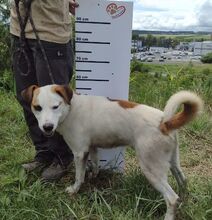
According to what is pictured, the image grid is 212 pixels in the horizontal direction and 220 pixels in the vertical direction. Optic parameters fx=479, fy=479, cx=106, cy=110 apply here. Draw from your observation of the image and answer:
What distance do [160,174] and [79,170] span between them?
30.0 inches

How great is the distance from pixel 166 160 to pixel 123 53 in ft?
3.96

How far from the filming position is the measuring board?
4.26 meters

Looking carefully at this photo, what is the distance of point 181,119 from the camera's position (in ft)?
11.4

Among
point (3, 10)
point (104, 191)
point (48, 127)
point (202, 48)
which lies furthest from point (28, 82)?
point (202, 48)

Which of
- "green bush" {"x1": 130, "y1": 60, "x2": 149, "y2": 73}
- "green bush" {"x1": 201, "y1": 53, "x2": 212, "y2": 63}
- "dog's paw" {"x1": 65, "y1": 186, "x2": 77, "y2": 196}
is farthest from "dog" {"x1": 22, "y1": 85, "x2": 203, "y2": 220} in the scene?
"green bush" {"x1": 201, "y1": 53, "x2": 212, "y2": 63}

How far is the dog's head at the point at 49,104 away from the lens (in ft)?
11.4

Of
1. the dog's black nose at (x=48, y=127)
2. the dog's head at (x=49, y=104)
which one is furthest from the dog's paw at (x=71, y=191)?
the dog's black nose at (x=48, y=127)

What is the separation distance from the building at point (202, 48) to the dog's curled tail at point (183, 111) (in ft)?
18.4

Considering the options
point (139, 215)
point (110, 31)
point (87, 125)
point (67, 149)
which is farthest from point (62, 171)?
point (110, 31)

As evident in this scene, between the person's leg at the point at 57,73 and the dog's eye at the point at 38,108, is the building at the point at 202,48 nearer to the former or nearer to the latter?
the person's leg at the point at 57,73

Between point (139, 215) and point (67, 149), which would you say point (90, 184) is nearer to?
point (67, 149)

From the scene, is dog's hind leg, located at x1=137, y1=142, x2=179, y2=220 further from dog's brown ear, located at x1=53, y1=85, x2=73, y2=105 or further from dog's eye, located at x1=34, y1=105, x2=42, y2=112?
dog's eye, located at x1=34, y1=105, x2=42, y2=112

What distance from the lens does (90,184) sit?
14.0 ft

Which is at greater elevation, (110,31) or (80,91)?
(110,31)
